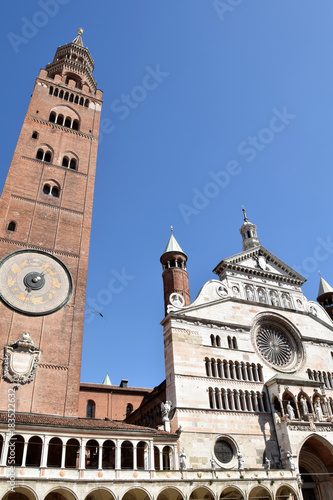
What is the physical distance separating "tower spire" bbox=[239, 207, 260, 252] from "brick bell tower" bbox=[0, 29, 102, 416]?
732 inches

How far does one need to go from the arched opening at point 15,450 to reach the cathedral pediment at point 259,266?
69.3 ft

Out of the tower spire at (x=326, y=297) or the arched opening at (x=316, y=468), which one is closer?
the arched opening at (x=316, y=468)

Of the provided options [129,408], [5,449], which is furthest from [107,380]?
[5,449]

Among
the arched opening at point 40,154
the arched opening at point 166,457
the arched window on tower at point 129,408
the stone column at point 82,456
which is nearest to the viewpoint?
the stone column at point 82,456

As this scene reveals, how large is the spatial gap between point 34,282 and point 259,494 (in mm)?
20592

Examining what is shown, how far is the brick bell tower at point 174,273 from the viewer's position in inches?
1368

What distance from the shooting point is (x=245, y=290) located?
35688 mm

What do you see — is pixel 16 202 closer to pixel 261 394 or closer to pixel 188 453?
pixel 188 453

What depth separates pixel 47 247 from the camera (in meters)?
29.7

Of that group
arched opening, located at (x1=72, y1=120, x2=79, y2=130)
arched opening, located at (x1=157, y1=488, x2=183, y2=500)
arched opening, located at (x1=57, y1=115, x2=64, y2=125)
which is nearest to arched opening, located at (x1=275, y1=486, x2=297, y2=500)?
arched opening, located at (x1=157, y1=488, x2=183, y2=500)

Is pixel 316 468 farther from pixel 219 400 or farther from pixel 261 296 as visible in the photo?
pixel 261 296

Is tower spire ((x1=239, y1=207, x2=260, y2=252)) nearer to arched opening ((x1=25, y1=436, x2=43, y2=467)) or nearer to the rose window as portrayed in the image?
the rose window

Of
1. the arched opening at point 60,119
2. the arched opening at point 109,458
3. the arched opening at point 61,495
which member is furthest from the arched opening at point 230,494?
the arched opening at point 60,119

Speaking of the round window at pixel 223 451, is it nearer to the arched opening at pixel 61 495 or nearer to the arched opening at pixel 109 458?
the arched opening at pixel 109 458
